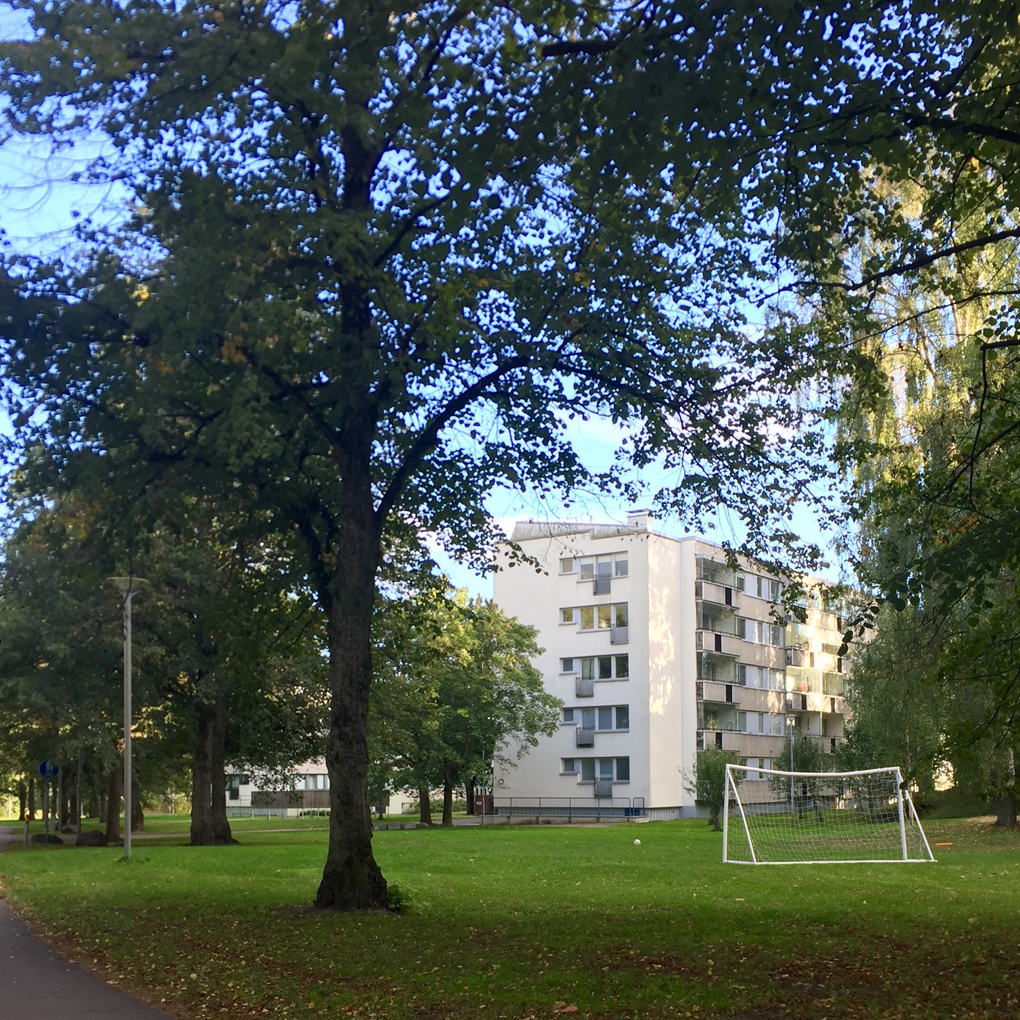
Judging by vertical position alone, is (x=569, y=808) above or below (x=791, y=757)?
below

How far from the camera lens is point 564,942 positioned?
11.9m

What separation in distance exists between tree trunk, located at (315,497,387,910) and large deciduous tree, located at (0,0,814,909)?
30mm

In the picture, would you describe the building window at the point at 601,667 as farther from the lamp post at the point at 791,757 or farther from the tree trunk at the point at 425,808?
the tree trunk at the point at 425,808

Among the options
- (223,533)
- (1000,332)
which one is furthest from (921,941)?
(223,533)

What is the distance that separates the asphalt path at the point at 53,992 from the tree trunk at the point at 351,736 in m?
3.33

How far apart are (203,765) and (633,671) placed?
3227cm

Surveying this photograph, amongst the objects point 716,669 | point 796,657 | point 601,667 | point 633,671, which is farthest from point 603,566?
point 796,657

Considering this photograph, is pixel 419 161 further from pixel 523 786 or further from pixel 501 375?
pixel 523 786

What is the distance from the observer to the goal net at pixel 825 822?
27.8 metres

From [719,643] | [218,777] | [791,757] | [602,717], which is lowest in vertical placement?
[791,757]

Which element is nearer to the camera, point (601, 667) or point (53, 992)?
point (53, 992)

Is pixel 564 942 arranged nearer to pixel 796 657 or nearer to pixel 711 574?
pixel 711 574

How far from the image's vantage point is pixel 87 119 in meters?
13.1

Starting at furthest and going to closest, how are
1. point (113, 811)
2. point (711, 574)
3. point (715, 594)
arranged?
point (715, 594) → point (711, 574) → point (113, 811)
